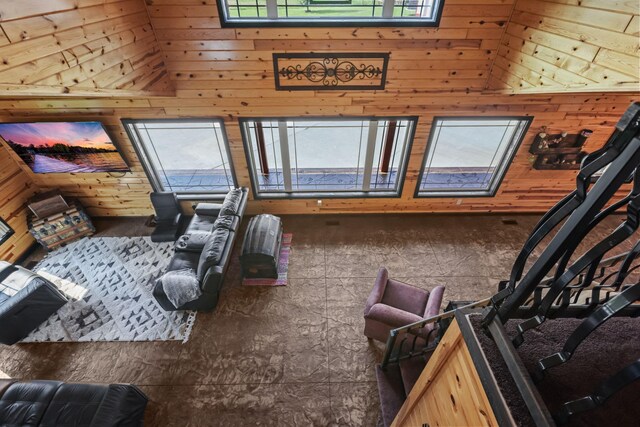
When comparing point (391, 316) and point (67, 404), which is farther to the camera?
point (391, 316)

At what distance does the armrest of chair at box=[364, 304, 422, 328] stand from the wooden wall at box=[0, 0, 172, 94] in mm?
3395

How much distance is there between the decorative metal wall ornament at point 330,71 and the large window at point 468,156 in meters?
1.21

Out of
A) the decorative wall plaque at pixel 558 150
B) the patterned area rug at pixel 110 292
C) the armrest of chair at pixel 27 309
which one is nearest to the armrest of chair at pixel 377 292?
the patterned area rug at pixel 110 292

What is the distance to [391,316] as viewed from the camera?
3020mm

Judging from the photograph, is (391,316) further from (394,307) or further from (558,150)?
(558,150)

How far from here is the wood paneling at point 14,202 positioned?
14.3ft

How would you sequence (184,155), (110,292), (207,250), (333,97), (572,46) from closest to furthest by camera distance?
(572,46) → (207,250) → (333,97) → (110,292) → (184,155)

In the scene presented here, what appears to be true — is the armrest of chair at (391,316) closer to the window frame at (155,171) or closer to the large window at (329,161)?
the large window at (329,161)

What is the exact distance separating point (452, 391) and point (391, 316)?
178cm

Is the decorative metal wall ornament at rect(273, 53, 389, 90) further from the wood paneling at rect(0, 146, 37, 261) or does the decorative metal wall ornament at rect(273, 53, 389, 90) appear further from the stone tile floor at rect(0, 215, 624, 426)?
the wood paneling at rect(0, 146, 37, 261)

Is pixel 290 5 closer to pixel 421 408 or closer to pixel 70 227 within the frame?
pixel 421 408

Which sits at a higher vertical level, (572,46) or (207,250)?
(572,46)

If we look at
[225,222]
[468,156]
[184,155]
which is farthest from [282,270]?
[468,156]

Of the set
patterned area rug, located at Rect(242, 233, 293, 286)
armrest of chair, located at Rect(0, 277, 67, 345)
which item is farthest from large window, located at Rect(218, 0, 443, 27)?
armrest of chair, located at Rect(0, 277, 67, 345)
